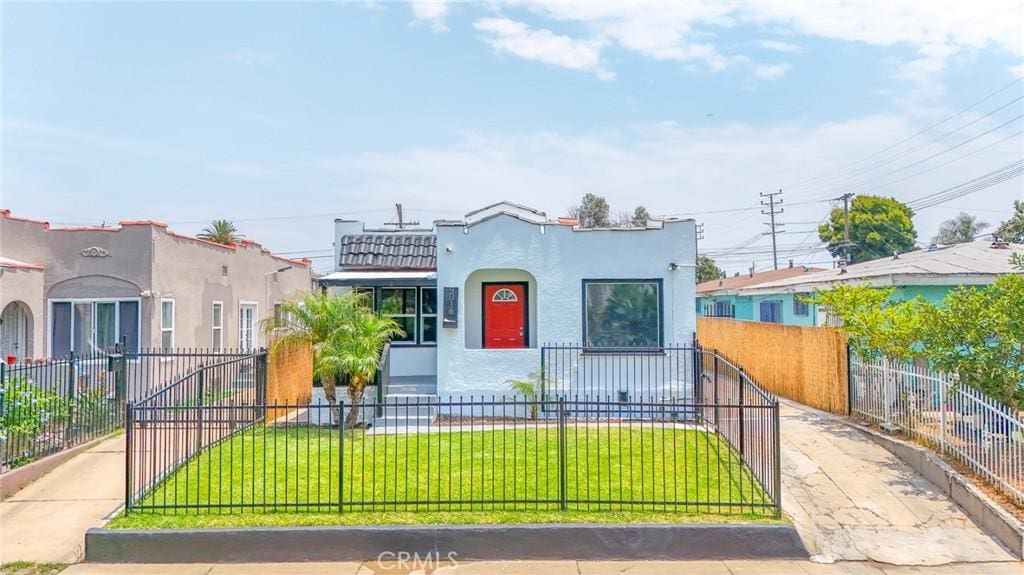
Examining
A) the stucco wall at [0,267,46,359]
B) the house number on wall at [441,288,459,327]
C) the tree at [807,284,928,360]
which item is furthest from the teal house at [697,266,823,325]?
the stucco wall at [0,267,46,359]

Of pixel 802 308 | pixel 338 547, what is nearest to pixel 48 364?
pixel 338 547

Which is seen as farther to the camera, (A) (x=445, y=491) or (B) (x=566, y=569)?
(A) (x=445, y=491)

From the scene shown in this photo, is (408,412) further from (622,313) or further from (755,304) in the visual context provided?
(755,304)

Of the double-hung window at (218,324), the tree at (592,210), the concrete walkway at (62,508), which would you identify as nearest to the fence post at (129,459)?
the concrete walkway at (62,508)

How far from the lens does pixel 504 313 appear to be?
13664 mm

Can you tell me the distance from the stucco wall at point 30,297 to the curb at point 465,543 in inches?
433

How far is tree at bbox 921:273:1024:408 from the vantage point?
328 inches

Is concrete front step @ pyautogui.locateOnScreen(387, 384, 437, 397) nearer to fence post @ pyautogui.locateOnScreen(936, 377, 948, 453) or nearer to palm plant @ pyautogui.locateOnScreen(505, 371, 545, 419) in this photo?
palm plant @ pyautogui.locateOnScreen(505, 371, 545, 419)

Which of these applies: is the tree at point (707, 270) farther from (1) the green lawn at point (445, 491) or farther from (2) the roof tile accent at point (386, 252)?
(1) the green lawn at point (445, 491)

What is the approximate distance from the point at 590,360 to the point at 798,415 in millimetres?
4195

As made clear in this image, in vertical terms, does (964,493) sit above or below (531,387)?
below

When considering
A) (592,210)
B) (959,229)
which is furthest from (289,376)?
(959,229)

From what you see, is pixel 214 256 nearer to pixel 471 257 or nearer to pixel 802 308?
pixel 471 257

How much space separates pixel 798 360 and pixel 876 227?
39341mm
